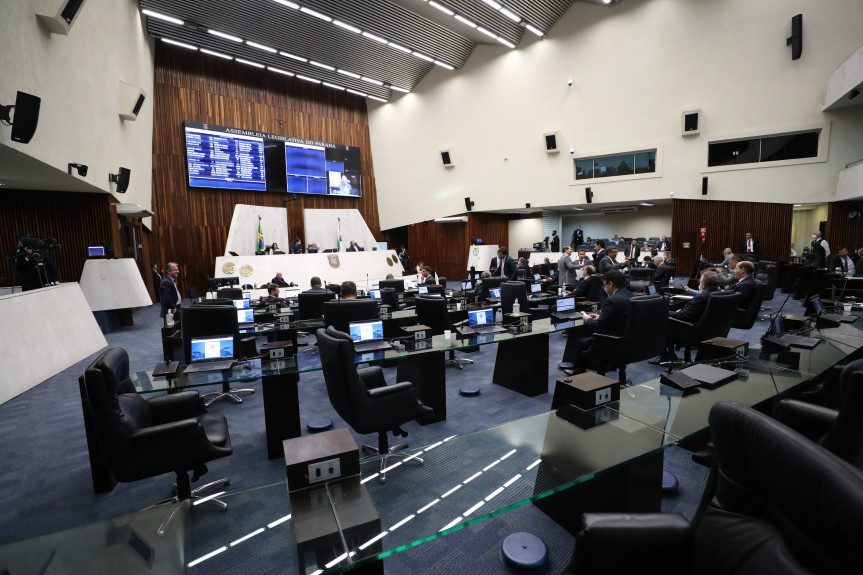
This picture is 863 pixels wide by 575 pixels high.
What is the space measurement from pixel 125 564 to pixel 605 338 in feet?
12.2

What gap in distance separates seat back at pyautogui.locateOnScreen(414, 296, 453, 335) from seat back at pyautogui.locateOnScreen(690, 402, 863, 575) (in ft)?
13.0

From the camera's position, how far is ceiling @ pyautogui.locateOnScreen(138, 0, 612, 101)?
12.0 metres

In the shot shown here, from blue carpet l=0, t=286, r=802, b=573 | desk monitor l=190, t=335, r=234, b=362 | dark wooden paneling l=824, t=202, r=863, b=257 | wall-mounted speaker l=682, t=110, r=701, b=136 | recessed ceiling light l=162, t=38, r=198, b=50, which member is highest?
recessed ceiling light l=162, t=38, r=198, b=50

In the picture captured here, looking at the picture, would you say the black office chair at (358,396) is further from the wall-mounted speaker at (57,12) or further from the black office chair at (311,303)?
the wall-mounted speaker at (57,12)

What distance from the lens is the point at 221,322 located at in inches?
155

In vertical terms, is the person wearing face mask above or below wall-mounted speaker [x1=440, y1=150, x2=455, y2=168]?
below

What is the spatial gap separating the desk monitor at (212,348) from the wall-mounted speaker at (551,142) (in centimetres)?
1370

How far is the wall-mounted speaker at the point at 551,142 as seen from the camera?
14.4 m

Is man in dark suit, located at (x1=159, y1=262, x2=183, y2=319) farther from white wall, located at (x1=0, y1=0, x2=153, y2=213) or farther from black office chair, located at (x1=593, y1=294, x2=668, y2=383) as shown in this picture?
black office chair, located at (x1=593, y1=294, x2=668, y2=383)

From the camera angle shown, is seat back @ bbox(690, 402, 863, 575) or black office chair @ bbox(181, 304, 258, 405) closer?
seat back @ bbox(690, 402, 863, 575)

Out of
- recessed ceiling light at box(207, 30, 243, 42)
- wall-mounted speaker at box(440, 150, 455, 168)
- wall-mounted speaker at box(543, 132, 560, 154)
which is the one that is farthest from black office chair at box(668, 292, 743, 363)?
recessed ceiling light at box(207, 30, 243, 42)

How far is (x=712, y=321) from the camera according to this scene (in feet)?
14.2

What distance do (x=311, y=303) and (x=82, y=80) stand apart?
5.44 m

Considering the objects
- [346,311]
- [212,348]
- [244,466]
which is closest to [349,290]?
[346,311]
